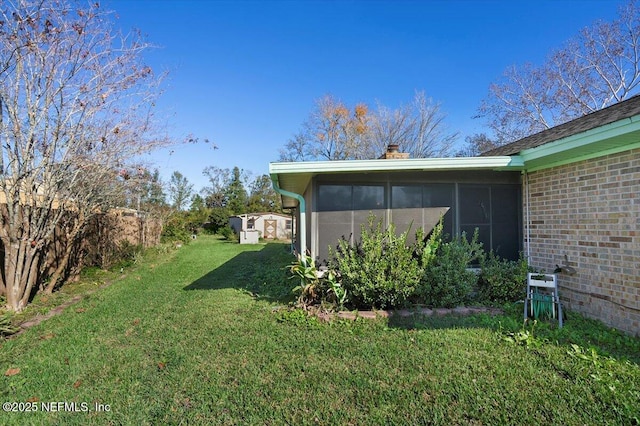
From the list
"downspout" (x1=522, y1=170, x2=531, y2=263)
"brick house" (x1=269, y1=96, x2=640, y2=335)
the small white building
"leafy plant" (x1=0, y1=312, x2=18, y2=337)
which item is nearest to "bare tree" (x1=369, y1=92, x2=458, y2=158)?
the small white building

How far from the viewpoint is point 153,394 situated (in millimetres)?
2945

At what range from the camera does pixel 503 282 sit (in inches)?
211

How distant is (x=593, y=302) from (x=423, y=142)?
21.9 metres

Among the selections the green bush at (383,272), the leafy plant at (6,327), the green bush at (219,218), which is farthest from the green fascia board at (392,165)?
the green bush at (219,218)

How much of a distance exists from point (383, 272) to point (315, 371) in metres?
1.98

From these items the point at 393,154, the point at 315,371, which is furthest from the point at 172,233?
the point at 315,371

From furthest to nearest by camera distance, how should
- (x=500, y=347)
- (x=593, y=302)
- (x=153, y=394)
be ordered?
(x=593, y=302) < (x=500, y=347) < (x=153, y=394)

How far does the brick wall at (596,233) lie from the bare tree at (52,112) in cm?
776

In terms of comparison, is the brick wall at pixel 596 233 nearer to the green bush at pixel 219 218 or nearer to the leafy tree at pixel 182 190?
the green bush at pixel 219 218

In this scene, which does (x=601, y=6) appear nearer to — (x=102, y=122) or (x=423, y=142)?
(x=423, y=142)

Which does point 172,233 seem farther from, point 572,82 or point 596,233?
point 572,82

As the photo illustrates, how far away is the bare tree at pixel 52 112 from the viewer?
5.22m

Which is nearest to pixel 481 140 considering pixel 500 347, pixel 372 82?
pixel 372 82

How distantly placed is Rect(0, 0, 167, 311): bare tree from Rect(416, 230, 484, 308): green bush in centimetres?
621
